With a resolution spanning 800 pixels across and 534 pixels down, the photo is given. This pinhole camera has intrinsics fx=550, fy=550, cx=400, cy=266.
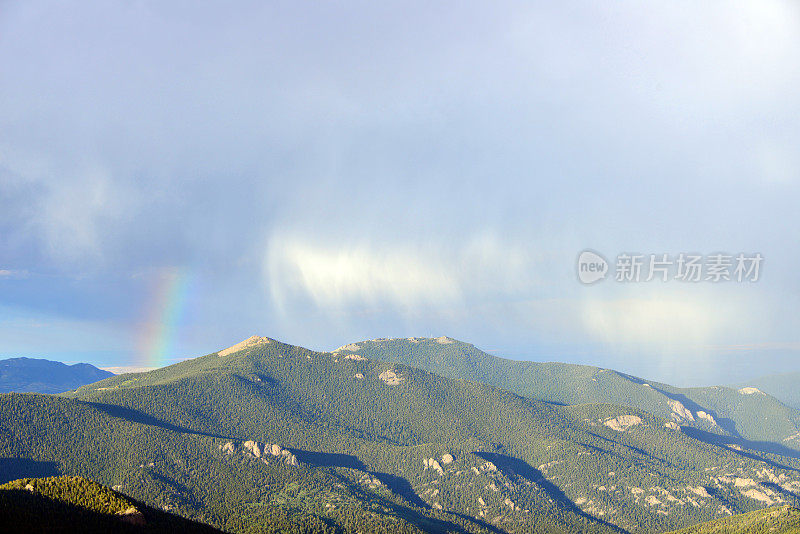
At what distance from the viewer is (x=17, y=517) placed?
17938 centimetres

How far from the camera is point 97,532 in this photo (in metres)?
185

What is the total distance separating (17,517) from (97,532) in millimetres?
24845
